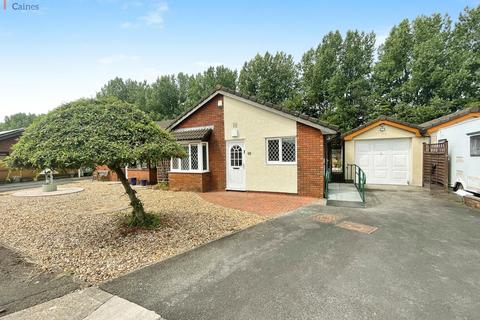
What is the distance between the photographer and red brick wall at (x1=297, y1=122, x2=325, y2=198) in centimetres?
862

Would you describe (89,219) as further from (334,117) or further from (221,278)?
(334,117)

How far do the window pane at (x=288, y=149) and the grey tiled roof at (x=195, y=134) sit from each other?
385 cm

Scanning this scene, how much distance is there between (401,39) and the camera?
67.4 ft

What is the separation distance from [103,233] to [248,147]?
21.5ft

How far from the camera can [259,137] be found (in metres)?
9.81

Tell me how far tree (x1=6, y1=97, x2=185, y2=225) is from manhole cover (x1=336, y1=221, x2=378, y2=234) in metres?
4.55

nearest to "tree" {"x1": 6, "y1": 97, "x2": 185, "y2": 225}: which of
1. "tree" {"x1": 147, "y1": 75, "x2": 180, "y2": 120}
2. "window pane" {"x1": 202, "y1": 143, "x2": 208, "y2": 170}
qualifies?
"window pane" {"x1": 202, "y1": 143, "x2": 208, "y2": 170}

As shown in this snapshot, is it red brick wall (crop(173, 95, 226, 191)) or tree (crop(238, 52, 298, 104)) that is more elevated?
tree (crop(238, 52, 298, 104))

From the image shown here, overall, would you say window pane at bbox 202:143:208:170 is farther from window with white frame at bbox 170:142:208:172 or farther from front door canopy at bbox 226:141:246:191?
front door canopy at bbox 226:141:246:191

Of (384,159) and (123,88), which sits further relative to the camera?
(123,88)

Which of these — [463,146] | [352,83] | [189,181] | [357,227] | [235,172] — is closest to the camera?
[357,227]

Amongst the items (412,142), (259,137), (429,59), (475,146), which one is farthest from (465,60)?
(259,137)

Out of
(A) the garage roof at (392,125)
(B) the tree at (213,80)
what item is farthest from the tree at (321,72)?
(A) the garage roof at (392,125)

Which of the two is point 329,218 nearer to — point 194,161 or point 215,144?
point 215,144
